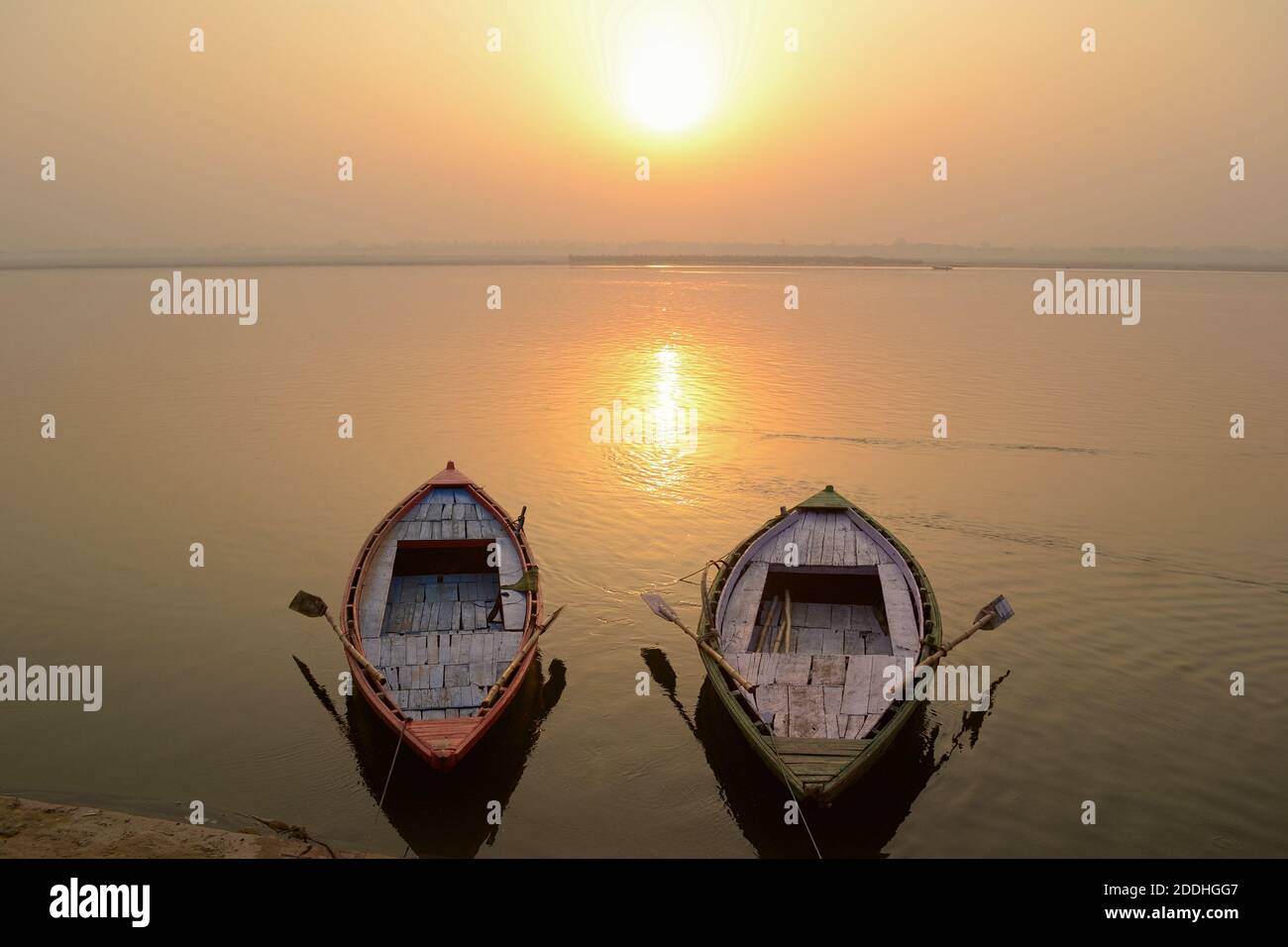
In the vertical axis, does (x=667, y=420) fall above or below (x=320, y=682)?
above

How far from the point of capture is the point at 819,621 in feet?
55.9

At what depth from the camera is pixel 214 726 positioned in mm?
14773

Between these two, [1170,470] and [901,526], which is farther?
[1170,470]

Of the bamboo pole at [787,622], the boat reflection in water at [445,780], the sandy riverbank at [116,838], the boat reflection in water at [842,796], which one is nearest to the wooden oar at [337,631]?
the boat reflection in water at [445,780]

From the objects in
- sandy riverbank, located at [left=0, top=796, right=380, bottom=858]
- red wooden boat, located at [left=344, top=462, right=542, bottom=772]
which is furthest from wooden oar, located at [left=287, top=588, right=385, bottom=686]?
sandy riverbank, located at [left=0, top=796, right=380, bottom=858]

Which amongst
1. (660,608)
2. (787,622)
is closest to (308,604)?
(660,608)

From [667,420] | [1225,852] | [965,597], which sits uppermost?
[667,420]

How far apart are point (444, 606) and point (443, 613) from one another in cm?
27

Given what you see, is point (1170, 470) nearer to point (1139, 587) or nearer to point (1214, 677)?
point (1139, 587)

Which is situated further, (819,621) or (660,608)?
(819,621)

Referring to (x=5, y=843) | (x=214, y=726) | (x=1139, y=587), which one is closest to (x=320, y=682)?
(x=214, y=726)

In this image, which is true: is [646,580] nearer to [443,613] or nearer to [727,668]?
[443,613]

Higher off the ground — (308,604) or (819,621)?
(308,604)

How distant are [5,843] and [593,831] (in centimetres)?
719
